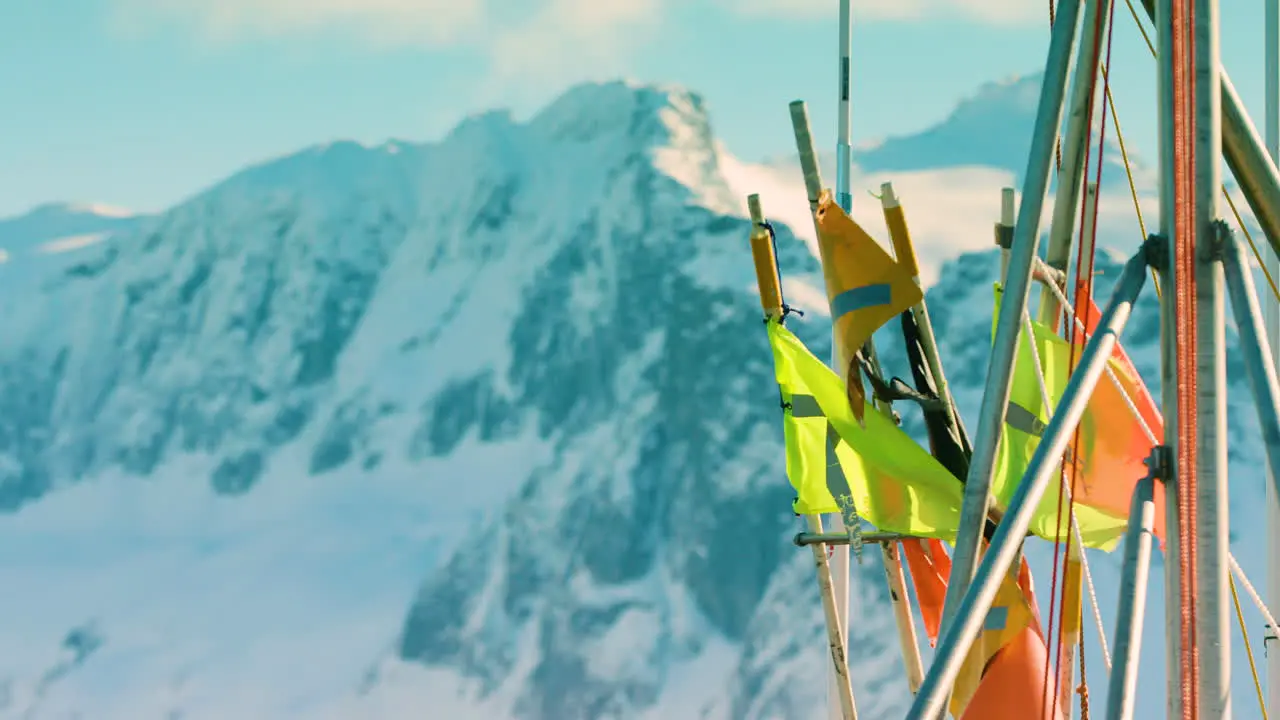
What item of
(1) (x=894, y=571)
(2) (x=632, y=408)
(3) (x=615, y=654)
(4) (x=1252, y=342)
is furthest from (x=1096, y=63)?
(2) (x=632, y=408)

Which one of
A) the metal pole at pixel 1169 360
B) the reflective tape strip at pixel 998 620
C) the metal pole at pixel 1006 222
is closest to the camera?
the metal pole at pixel 1169 360

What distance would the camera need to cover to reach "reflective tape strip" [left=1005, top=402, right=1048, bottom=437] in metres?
13.4

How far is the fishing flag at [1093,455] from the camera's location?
1280 cm

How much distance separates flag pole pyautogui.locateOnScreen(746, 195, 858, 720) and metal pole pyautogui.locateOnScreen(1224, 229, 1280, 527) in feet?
15.1

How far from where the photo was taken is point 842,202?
49.1 feet

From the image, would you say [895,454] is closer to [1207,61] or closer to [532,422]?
[1207,61]

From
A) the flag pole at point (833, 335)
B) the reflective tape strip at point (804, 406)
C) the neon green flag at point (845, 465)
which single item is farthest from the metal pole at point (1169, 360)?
the reflective tape strip at point (804, 406)

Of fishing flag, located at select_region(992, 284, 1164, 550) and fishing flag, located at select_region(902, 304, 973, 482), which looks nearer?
fishing flag, located at select_region(992, 284, 1164, 550)

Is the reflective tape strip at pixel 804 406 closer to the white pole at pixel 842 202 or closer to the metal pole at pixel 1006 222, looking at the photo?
the white pole at pixel 842 202

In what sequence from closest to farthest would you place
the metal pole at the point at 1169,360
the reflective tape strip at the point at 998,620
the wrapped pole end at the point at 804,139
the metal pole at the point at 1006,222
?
the metal pole at the point at 1169,360 < the wrapped pole end at the point at 804,139 < the reflective tape strip at the point at 998,620 < the metal pole at the point at 1006,222

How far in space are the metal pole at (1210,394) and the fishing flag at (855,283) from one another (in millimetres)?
4375

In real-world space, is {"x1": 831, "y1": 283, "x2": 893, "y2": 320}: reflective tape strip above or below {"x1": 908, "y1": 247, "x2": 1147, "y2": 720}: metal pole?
above

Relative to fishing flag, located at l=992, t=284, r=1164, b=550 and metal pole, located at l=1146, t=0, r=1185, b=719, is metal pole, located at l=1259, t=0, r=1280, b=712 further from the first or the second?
metal pole, located at l=1146, t=0, r=1185, b=719

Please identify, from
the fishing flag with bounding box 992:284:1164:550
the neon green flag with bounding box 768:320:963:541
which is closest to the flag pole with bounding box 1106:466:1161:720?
the fishing flag with bounding box 992:284:1164:550
